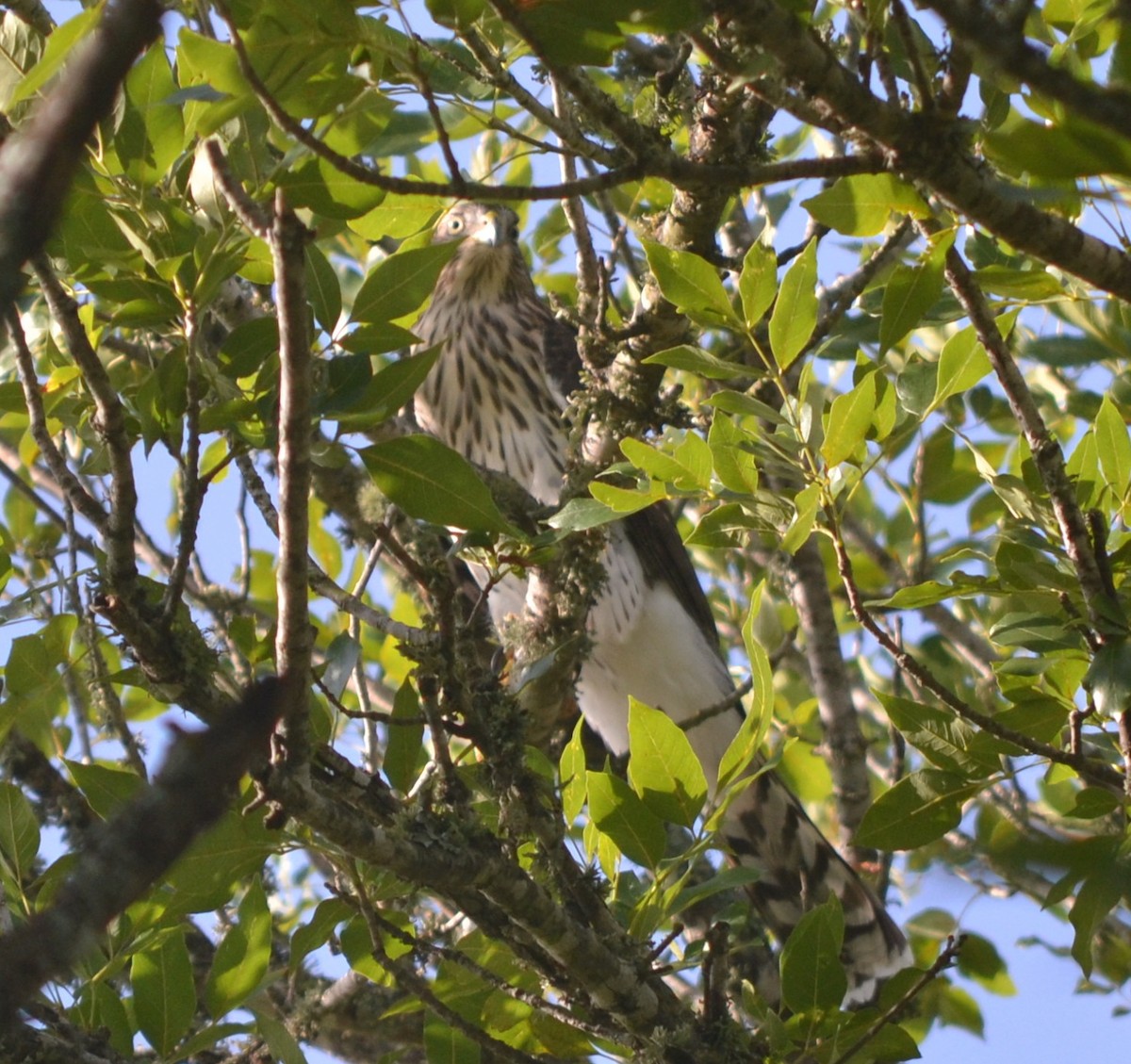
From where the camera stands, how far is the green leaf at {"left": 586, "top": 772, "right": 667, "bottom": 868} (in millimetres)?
2719

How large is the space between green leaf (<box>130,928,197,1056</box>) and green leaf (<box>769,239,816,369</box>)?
5.15 feet

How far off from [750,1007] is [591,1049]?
1.26ft

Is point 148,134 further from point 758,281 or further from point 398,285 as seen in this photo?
point 758,281

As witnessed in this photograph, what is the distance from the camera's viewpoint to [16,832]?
9.08 feet

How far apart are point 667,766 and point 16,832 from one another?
1.26 meters

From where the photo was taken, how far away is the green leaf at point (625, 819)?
2.72 metres

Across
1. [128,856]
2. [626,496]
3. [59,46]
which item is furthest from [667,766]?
[128,856]

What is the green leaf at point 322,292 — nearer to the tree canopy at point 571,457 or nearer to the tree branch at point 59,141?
the tree canopy at point 571,457

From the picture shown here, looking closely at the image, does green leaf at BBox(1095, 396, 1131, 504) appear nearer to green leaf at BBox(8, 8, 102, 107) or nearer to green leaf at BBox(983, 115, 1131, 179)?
green leaf at BBox(983, 115, 1131, 179)

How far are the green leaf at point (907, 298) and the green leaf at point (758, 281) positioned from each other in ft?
0.63

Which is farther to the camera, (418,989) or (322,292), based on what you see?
(418,989)

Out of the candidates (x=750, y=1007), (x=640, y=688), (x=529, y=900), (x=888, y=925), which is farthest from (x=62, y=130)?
(x=640, y=688)

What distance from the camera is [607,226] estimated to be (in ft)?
13.7

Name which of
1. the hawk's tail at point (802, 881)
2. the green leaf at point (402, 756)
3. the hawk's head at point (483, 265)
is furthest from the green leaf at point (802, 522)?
the hawk's head at point (483, 265)
